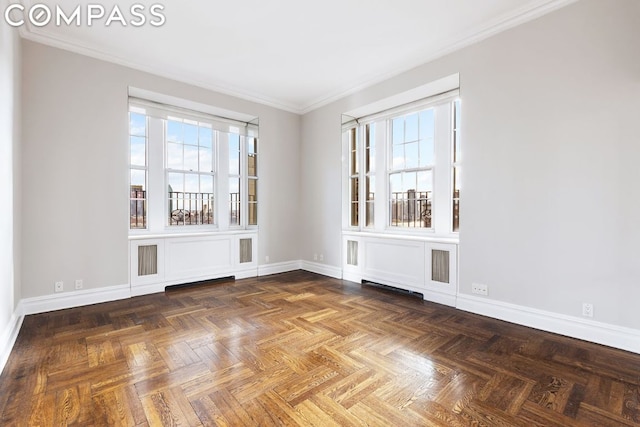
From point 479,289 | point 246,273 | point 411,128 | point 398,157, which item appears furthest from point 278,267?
point 479,289

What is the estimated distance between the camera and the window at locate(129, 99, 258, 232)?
14.7 feet

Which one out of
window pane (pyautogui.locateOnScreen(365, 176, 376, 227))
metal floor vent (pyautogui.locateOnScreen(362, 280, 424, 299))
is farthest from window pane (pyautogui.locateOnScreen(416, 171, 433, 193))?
metal floor vent (pyautogui.locateOnScreen(362, 280, 424, 299))

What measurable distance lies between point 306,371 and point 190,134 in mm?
4071

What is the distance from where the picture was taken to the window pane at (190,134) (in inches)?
193

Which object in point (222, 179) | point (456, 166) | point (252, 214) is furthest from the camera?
point (252, 214)

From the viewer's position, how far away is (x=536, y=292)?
9.91 feet

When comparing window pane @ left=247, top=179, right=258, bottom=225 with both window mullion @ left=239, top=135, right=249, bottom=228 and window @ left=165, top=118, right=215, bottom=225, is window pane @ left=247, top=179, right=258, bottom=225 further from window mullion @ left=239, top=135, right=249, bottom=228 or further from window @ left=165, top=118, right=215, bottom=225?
window @ left=165, top=118, right=215, bottom=225

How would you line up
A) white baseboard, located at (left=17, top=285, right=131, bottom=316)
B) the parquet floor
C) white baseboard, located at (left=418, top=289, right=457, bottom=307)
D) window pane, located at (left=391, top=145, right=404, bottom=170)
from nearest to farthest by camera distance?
the parquet floor → white baseboard, located at (left=17, top=285, right=131, bottom=316) → white baseboard, located at (left=418, top=289, right=457, bottom=307) → window pane, located at (left=391, top=145, right=404, bottom=170)

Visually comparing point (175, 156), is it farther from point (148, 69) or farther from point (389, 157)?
point (389, 157)

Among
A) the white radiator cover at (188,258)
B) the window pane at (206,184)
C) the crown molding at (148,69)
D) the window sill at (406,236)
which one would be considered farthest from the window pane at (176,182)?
the window sill at (406,236)

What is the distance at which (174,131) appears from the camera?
4.79 metres

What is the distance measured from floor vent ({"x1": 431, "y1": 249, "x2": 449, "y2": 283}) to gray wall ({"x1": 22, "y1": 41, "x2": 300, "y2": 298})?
384 centimetres

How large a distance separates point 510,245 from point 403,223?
1657mm

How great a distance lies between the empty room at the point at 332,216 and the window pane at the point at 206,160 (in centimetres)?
2
